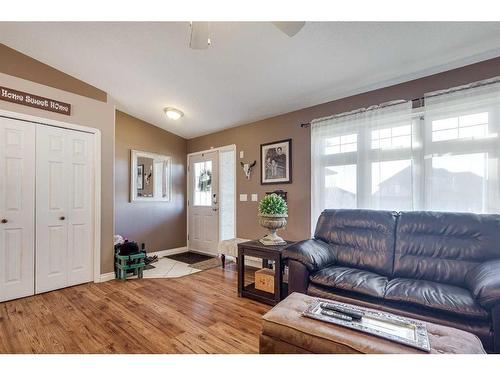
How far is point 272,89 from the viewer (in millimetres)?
3143

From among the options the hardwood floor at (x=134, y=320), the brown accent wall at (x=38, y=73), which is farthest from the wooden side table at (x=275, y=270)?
the brown accent wall at (x=38, y=73)

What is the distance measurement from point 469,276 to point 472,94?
5.22 ft

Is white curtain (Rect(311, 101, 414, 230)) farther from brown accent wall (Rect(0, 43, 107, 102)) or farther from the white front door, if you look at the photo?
brown accent wall (Rect(0, 43, 107, 102))

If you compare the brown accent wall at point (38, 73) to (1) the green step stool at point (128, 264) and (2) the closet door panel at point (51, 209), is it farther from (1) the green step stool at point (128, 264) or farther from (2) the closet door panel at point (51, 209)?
(1) the green step stool at point (128, 264)

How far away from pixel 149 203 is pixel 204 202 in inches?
39.7

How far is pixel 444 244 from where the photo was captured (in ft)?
6.91

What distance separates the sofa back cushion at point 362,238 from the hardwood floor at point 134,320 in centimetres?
99

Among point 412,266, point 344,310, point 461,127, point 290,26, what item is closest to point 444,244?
point 412,266

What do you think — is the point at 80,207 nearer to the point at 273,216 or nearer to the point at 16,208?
the point at 16,208

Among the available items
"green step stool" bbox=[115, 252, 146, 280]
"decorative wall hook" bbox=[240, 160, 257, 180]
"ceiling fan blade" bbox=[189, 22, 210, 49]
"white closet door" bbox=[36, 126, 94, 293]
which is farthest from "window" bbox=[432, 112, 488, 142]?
"white closet door" bbox=[36, 126, 94, 293]

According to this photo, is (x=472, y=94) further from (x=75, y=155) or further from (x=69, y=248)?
(x=69, y=248)

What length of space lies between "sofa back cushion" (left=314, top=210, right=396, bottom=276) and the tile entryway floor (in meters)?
2.14

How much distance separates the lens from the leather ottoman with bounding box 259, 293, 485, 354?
115 centimetres

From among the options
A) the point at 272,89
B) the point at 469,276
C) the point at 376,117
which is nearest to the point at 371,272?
the point at 469,276
